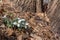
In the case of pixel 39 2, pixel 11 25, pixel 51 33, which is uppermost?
pixel 39 2

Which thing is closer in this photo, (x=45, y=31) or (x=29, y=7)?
(x=45, y=31)

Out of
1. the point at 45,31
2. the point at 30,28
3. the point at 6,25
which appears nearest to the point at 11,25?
the point at 6,25

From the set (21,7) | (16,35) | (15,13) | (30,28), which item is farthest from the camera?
(21,7)

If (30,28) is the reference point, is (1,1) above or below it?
above

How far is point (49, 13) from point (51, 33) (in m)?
0.58

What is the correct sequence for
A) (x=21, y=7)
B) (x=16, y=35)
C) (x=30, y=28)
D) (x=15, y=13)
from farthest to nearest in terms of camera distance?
(x=21, y=7)
(x=15, y=13)
(x=30, y=28)
(x=16, y=35)

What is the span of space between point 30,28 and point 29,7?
956mm

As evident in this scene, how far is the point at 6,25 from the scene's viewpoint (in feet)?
15.7

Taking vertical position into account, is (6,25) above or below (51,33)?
above

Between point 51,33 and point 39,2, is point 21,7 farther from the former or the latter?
point 51,33

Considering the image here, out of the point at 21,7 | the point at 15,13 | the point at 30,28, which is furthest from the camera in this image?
the point at 21,7

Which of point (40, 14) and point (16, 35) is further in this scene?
point (40, 14)

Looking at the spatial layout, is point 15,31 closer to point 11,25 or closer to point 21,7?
point 11,25

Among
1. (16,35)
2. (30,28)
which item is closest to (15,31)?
(16,35)
